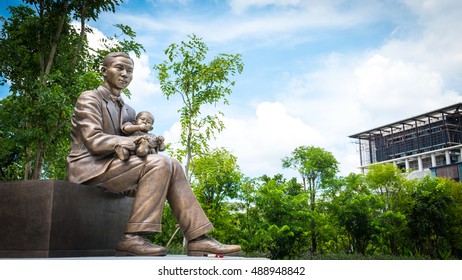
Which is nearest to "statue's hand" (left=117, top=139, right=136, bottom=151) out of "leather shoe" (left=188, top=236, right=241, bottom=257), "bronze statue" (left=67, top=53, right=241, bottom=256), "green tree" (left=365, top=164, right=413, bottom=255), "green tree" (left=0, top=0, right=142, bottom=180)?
"bronze statue" (left=67, top=53, right=241, bottom=256)

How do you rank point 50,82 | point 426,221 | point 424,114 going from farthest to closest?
point 424,114 < point 426,221 < point 50,82

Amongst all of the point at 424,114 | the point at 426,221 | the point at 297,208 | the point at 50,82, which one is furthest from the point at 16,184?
the point at 424,114

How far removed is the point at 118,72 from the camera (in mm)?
4977

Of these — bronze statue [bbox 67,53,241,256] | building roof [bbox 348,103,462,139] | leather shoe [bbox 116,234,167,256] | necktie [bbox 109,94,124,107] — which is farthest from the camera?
building roof [bbox 348,103,462,139]

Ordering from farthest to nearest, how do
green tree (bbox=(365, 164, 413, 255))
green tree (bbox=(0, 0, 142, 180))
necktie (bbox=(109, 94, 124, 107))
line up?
1. green tree (bbox=(365, 164, 413, 255))
2. green tree (bbox=(0, 0, 142, 180))
3. necktie (bbox=(109, 94, 124, 107))

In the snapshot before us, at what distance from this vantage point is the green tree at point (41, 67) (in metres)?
10.6

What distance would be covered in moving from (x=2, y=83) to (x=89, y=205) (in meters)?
8.74

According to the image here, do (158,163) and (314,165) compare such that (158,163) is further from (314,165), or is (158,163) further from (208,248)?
(314,165)

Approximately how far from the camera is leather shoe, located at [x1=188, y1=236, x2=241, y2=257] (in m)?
4.29

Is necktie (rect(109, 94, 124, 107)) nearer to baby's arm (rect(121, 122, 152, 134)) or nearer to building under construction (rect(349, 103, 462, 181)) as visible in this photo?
baby's arm (rect(121, 122, 152, 134))

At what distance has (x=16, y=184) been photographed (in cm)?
415

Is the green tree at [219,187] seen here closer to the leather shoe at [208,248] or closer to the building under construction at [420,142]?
the leather shoe at [208,248]

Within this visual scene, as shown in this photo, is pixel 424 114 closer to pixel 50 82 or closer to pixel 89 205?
pixel 50 82

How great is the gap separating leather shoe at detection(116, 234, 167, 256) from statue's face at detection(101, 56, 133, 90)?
170 cm
